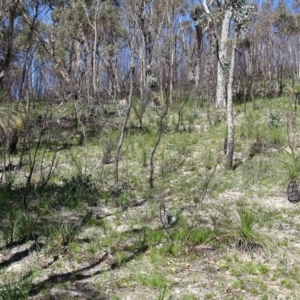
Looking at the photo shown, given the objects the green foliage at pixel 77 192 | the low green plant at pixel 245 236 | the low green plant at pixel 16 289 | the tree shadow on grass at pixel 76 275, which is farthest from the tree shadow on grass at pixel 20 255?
the low green plant at pixel 245 236

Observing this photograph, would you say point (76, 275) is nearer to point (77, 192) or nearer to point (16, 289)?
point (16, 289)

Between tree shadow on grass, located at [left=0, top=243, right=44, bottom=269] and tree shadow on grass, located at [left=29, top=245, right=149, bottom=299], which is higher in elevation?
tree shadow on grass, located at [left=0, top=243, right=44, bottom=269]

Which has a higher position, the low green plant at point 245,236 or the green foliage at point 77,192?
the green foliage at point 77,192

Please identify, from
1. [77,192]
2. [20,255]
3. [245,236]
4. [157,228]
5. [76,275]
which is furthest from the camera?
[77,192]

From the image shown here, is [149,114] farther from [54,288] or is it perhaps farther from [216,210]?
[54,288]

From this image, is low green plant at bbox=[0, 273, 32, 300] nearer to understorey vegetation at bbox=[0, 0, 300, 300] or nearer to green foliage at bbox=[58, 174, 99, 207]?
understorey vegetation at bbox=[0, 0, 300, 300]

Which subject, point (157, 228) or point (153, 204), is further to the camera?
point (153, 204)

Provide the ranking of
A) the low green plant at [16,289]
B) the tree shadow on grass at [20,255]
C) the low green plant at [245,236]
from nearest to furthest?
the low green plant at [16,289]
the tree shadow on grass at [20,255]
the low green plant at [245,236]

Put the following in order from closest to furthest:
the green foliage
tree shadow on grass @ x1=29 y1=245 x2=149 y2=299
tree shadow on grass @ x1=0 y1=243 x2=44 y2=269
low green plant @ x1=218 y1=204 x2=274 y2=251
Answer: tree shadow on grass @ x1=29 y1=245 x2=149 y2=299 < tree shadow on grass @ x1=0 y1=243 x2=44 y2=269 < low green plant @ x1=218 y1=204 x2=274 y2=251 < the green foliage

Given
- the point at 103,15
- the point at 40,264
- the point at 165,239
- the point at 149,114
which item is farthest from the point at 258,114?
the point at 103,15

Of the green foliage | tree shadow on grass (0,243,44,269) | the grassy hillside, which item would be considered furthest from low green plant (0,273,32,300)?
the green foliage

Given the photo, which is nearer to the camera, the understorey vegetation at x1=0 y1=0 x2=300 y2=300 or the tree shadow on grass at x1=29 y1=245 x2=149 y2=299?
the tree shadow on grass at x1=29 y1=245 x2=149 y2=299

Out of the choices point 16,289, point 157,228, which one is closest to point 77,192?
point 157,228

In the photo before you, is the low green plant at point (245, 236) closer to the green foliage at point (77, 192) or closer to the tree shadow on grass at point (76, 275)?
the tree shadow on grass at point (76, 275)
